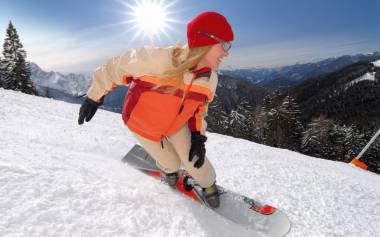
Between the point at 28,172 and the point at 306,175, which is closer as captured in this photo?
the point at 28,172

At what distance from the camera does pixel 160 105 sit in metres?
2.91

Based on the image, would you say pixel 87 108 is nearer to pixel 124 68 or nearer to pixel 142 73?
pixel 124 68

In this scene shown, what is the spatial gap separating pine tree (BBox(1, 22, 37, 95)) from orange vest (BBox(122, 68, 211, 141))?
38.0 metres

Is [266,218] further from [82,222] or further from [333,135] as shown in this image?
[333,135]

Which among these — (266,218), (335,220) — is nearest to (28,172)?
(266,218)

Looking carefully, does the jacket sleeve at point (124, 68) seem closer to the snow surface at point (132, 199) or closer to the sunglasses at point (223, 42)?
the sunglasses at point (223, 42)

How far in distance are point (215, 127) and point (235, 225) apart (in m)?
41.9

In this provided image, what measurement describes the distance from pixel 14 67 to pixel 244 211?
40.4 metres

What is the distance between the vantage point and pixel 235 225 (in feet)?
9.04

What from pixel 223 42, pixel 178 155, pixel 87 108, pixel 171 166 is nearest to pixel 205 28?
pixel 223 42

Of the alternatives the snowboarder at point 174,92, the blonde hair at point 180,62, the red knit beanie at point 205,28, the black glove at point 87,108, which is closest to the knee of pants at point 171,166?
the snowboarder at point 174,92

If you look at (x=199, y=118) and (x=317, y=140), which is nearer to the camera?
(x=199, y=118)

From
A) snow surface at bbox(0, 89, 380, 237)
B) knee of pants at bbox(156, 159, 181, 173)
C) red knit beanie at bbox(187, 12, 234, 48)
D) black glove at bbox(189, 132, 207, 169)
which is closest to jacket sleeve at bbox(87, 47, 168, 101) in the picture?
red knit beanie at bbox(187, 12, 234, 48)

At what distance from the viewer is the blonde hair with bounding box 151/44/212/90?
2.71m
